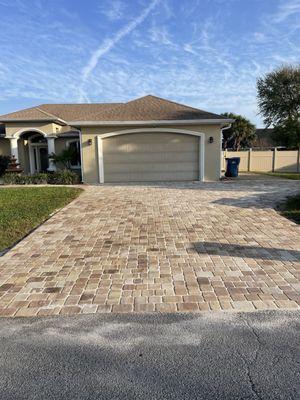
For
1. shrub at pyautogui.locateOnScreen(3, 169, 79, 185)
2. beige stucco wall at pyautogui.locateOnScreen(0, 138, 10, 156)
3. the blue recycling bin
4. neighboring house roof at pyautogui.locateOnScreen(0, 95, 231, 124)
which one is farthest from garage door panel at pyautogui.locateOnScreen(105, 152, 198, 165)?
beige stucco wall at pyautogui.locateOnScreen(0, 138, 10, 156)

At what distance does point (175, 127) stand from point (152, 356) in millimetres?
13946

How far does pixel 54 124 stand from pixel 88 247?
1568cm

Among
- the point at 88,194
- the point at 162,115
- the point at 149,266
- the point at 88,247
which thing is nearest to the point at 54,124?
the point at 162,115

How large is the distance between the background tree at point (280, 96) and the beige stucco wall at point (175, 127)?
9.25m

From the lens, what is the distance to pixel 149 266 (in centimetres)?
488

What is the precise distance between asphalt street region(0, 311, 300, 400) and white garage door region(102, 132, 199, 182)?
1304cm

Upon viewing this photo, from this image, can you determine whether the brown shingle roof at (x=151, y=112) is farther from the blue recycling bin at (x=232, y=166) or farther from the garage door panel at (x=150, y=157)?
the blue recycling bin at (x=232, y=166)

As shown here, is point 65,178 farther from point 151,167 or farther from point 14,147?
point 14,147

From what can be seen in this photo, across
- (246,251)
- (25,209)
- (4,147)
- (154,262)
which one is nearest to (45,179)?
(4,147)

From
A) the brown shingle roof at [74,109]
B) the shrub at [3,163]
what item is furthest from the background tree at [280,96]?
the shrub at [3,163]

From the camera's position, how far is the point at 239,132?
39.5m

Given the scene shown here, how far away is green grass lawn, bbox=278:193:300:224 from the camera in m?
8.13

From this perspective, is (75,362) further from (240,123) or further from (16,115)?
(240,123)

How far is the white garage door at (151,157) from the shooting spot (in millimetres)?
16047
